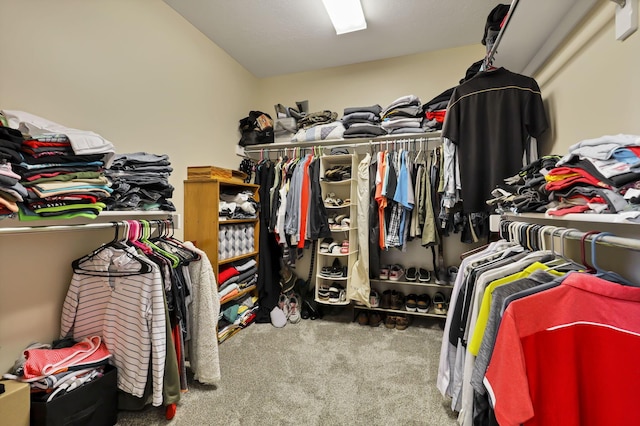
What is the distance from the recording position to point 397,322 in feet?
8.90

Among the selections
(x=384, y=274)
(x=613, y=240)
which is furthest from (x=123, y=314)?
(x=384, y=274)

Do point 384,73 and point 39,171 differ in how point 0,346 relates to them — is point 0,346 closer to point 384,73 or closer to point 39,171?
point 39,171

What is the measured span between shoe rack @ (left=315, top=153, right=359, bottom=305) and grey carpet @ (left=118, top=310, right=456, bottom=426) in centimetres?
43

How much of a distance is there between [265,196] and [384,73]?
1.90 meters

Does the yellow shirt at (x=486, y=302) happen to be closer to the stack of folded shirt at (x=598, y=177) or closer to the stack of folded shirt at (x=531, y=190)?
the stack of folded shirt at (x=598, y=177)

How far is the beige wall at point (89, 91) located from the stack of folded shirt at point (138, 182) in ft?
1.06

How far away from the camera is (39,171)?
123 cm

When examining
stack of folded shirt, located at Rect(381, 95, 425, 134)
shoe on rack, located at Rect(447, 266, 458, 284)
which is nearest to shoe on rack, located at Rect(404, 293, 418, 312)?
shoe on rack, located at Rect(447, 266, 458, 284)

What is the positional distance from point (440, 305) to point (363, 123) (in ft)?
6.33

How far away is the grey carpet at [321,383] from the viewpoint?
1547 millimetres

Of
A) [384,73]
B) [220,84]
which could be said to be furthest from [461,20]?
[220,84]

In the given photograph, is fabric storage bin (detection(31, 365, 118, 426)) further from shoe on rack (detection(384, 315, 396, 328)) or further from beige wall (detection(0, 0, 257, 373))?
shoe on rack (detection(384, 315, 396, 328))

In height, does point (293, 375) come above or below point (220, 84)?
below

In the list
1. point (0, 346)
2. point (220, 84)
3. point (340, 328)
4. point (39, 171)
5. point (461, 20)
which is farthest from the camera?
point (220, 84)
